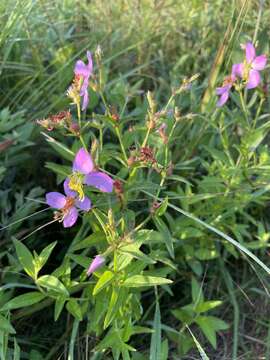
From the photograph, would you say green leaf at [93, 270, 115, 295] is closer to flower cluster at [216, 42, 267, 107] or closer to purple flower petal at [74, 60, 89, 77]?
purple flower petal at [74, 60, 89, 77]

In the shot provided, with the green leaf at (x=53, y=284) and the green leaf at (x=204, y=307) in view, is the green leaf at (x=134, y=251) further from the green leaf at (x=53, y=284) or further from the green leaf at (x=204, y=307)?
→ the green leaf at (x=204, y=307)

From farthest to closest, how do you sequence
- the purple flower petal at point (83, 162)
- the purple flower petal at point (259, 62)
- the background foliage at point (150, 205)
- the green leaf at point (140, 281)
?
the purple flower petal at point (259, 62), the background foliage at point (150, 205), the green leaf at point (140, 281), the purple flower petal at point (83, 162)

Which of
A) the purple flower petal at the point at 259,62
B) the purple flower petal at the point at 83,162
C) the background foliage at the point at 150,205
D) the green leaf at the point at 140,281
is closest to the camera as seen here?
the purple flower petal at the point at 83,162

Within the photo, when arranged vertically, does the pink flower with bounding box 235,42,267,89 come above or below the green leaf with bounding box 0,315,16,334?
above

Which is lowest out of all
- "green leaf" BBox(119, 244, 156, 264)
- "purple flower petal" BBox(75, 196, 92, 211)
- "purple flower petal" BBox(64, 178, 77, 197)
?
"green leaf" BBox(119, 244, 156, 264)

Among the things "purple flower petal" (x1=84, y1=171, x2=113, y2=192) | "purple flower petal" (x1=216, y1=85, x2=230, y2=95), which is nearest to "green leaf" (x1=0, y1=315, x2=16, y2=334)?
"purple flower petal" (x1=84, y1=171, x2=113, y2=192)

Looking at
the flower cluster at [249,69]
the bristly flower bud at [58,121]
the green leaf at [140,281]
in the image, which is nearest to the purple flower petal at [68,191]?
the bristly flower bud at [58,121]

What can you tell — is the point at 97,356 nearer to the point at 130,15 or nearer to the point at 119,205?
the point at 119,205

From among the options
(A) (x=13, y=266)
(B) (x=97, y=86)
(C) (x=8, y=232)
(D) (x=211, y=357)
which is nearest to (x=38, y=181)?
(C) (x=8, y=232)
